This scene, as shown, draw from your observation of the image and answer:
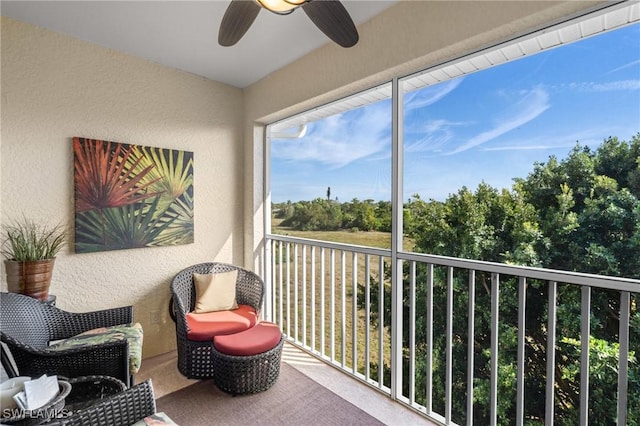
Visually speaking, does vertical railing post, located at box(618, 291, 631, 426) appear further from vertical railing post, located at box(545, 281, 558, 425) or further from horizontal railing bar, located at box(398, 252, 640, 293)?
vertical railing post, located at box(545, 281, 558, 425)

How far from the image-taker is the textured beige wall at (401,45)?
1.60 meters

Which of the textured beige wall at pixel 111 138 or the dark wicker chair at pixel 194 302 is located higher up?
the textured beige wall at pixel 111 138

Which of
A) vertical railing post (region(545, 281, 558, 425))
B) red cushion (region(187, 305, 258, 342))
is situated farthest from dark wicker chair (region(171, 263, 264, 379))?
vertical railing post (region(545, 281, 558, 425))

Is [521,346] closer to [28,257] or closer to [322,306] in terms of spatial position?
[322,306]

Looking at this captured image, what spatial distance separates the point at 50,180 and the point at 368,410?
117 inches

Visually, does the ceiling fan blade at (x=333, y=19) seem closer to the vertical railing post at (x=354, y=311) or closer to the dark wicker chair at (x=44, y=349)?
the vertical railing post at (x=354, y=311)

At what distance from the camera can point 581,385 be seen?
1556 mm

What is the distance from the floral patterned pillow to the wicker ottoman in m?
0.53

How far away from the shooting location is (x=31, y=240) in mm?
2230

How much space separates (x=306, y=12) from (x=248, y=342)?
216 cm

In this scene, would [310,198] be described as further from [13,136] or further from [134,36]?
[13,136]

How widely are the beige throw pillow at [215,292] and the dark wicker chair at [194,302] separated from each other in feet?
0.27

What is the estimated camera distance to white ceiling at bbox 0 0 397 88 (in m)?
2.10

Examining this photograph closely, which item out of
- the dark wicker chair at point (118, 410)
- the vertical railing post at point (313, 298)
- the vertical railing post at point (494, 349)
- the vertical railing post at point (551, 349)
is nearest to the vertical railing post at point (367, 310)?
the vertical railing post at point (313, 298)
